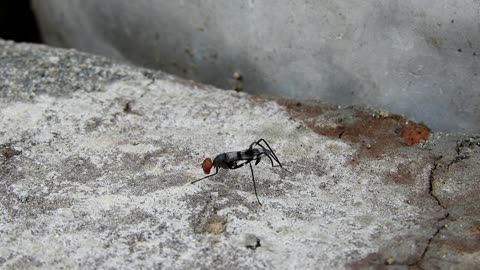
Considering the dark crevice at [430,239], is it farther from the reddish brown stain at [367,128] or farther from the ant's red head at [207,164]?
the ant's red head at [207,164]

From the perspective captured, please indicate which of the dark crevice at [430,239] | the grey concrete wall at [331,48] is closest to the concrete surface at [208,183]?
the dark crevice at [430,239]

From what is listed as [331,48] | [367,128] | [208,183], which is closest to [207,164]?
[208,183]

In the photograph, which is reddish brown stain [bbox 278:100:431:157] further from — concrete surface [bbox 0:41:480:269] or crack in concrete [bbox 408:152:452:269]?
crack in concrete [bbox 408:152:452:269]

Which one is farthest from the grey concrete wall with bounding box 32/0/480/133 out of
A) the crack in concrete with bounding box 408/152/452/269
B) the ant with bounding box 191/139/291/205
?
the ant with bounding box 191/139/291/205

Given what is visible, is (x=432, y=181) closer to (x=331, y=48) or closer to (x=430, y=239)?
(x=430, y=239)

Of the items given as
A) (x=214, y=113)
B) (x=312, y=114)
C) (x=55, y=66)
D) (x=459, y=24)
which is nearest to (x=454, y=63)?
(x=459, y=24)

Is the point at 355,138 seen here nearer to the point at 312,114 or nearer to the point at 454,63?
the point at 312,114

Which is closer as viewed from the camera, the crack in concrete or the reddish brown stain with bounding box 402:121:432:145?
the crack in concrete
